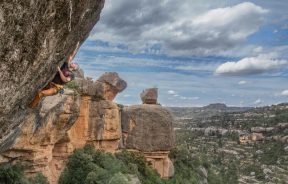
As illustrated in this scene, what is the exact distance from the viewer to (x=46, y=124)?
31297 mm

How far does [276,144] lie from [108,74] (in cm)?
6998

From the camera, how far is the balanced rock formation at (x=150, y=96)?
5016cm

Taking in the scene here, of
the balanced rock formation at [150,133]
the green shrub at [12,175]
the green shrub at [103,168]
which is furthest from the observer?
the balanced rock formation at [150,133]

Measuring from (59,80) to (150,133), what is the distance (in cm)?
3719

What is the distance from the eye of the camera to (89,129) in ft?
135

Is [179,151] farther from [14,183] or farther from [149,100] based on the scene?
[14,183]

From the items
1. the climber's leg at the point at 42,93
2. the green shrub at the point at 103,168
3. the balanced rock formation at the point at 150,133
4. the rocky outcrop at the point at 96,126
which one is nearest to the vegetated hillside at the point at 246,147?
the balanced rock formation at the point at 150,133

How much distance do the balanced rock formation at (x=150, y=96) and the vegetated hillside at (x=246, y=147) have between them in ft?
52.7

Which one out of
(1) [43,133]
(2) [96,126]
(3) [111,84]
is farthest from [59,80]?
(3) [111,84]

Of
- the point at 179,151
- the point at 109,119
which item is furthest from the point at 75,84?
the point at 179,151

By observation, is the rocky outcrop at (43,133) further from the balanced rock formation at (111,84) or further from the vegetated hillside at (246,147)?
the vegetated hillside at (246,147)

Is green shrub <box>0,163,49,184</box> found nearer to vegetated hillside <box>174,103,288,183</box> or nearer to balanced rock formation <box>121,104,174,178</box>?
balanced rock formation <box>121,104,174,178</box>

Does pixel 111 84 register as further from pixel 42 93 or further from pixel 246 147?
pixel 246 147

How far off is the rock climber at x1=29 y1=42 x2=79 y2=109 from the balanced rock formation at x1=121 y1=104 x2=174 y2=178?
3686 centimetres
